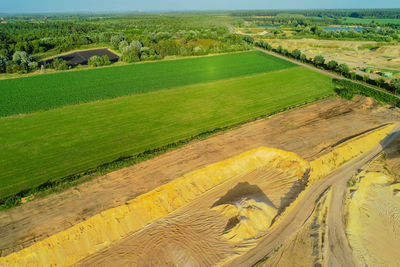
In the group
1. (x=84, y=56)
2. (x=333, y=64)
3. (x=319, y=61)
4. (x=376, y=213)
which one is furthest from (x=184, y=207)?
(x=84, y=56)

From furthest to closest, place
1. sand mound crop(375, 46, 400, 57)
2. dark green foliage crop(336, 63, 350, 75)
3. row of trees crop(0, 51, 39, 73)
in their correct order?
sand mound crop(375, 46, 400, 57), dark green foliage crop(336, 63, 350, 75), row of trees crop(0, 51, 39, 73)

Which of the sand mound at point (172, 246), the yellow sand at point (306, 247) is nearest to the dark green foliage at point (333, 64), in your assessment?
the yellow sand at point (306, 247)

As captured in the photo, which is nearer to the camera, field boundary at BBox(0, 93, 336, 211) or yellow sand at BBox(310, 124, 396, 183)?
field boundary at BBox(0, 93, 336, 211)

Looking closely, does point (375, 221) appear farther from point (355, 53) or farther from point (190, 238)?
point (355, 53)

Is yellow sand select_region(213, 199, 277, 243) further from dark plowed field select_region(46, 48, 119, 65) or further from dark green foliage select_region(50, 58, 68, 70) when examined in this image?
dark plowed field select_region(46, 48, 119, 65)

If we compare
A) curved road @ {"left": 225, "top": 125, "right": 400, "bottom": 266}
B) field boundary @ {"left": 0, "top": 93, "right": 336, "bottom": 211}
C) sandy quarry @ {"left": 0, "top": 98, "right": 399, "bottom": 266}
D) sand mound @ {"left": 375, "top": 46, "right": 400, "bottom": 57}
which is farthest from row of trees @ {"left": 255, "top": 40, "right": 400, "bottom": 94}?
field boundary @ {"left": 0, "top": 93, "right": 336, "bottom": 211}

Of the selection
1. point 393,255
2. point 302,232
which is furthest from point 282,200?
point 393,255
